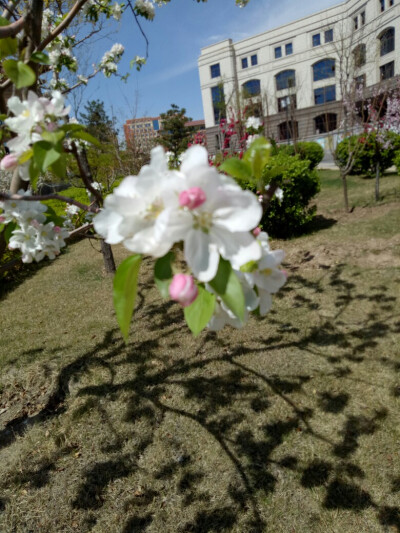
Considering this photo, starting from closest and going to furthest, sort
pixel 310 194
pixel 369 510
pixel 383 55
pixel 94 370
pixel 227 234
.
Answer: pixel 227 234 → pixel 369 510 → pixel 94 370 → pixel 310 194 → pixel 383 55

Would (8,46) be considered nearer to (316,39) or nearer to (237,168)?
(237,168)

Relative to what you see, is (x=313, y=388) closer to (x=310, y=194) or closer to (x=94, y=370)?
(x=94, y=370)

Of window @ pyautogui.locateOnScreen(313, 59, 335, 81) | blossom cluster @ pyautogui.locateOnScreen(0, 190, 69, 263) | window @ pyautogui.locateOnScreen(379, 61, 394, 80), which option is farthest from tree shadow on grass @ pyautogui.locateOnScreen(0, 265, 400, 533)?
window @ pyautogui.locateOnScreen(313, 59, 335, 81)

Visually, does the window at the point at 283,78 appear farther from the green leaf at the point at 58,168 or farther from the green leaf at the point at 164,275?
the green leaf at the point at 164,275

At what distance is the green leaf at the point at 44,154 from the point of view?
82cm

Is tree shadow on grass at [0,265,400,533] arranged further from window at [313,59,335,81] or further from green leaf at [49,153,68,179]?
window at [313,59,335,81]

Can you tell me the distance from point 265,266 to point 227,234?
0.54 ft

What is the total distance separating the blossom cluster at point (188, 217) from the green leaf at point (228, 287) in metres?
0.01

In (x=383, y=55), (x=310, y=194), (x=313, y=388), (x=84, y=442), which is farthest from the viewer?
(x=383, y=55)

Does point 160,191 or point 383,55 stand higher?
point 383,55

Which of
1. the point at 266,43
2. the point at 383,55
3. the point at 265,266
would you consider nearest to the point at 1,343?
the point at 265,266

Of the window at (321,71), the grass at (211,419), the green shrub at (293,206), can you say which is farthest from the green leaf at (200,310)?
the window at (321,71)

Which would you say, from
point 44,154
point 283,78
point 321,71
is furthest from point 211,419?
point 283,78

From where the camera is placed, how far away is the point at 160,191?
62 cm
